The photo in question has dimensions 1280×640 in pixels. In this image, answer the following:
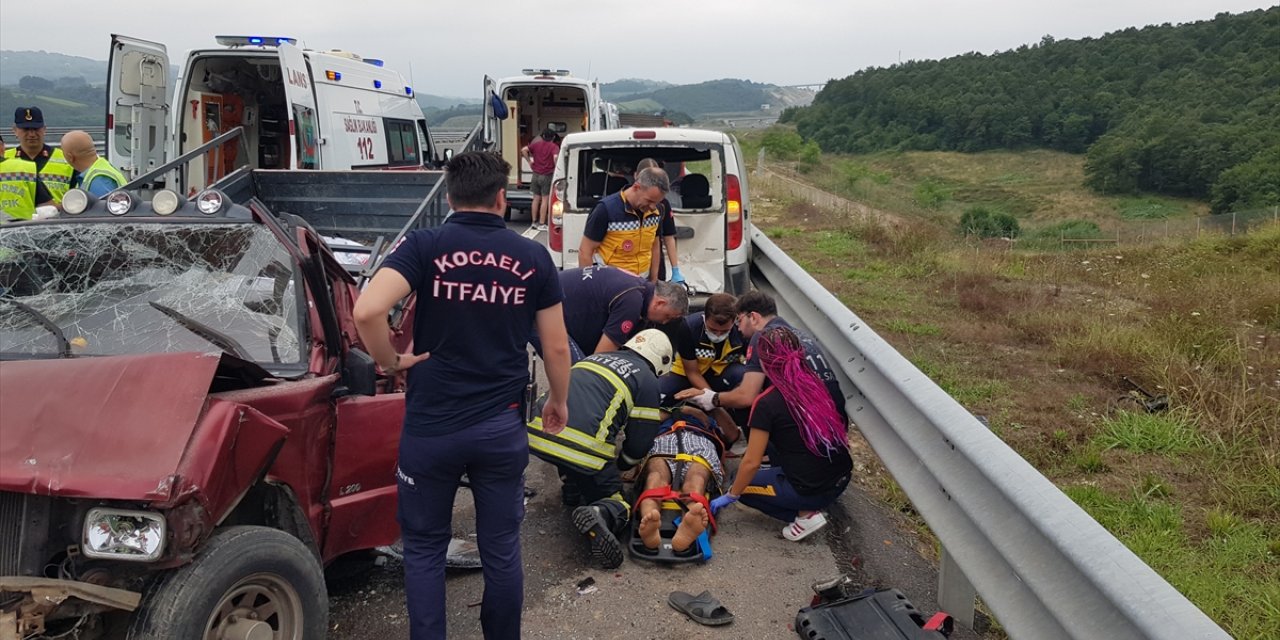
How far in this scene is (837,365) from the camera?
4.88 metres

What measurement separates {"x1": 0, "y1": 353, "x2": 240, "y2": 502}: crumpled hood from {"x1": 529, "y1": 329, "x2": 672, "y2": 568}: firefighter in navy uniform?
1722mm

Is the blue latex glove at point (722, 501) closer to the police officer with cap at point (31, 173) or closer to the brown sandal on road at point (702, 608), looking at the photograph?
the brown sandal on road at point (702, 608)

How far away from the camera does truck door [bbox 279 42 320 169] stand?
9586 mm

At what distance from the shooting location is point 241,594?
273 centimetres

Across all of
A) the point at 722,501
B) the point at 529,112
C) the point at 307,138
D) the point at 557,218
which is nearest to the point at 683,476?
the point at 722,501

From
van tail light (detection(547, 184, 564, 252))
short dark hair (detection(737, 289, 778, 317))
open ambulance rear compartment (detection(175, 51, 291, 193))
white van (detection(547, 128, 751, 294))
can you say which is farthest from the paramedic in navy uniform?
open ambulance rear compartment (detection(175, 51, 291, 193))

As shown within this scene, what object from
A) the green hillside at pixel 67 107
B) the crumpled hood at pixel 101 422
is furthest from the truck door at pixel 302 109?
the green hillside at pixel 67 107

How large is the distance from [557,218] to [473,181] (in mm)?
4193

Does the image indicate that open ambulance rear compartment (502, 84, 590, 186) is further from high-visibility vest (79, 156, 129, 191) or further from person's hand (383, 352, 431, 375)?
person's hand (383, 352, 431, 375)

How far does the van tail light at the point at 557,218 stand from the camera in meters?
7.18

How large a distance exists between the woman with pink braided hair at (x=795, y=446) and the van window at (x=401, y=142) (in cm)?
909

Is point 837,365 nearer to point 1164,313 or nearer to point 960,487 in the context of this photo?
point 960,487

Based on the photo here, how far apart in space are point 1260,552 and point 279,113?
1208 centimetres

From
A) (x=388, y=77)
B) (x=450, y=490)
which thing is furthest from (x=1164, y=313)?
(x=388, y=77)
